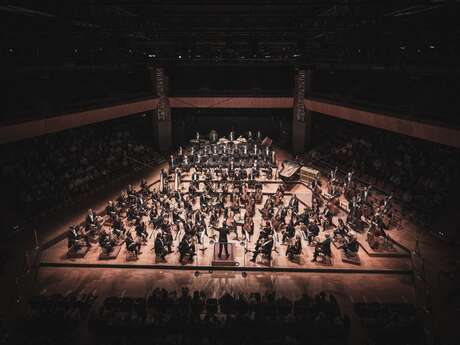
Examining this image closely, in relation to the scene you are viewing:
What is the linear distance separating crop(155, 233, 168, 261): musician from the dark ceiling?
18.8ft

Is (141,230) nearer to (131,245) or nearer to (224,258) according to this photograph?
(131,245)

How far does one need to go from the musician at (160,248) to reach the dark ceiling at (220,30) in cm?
573

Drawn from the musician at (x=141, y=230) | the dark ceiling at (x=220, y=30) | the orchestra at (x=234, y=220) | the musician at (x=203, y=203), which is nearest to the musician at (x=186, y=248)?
the orchestra at (x=234, y=220)

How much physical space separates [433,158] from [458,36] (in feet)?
17.2

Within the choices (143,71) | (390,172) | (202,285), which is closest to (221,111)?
(143,71)

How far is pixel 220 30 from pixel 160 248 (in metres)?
7.90

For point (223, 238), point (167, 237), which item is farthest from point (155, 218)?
point (223, 238)

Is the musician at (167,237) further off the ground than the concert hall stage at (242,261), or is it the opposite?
the musician at (167,237)

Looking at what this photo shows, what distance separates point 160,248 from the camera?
11703 millimetres

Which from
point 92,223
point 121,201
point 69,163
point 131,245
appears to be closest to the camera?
point 131,245

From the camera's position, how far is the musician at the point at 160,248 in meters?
11.7

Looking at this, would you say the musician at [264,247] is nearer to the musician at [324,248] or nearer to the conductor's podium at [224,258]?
the conductor's podium at [224,258]

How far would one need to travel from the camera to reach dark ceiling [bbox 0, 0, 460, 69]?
11.4 m

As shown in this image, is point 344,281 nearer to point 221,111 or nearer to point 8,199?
point 8,199
